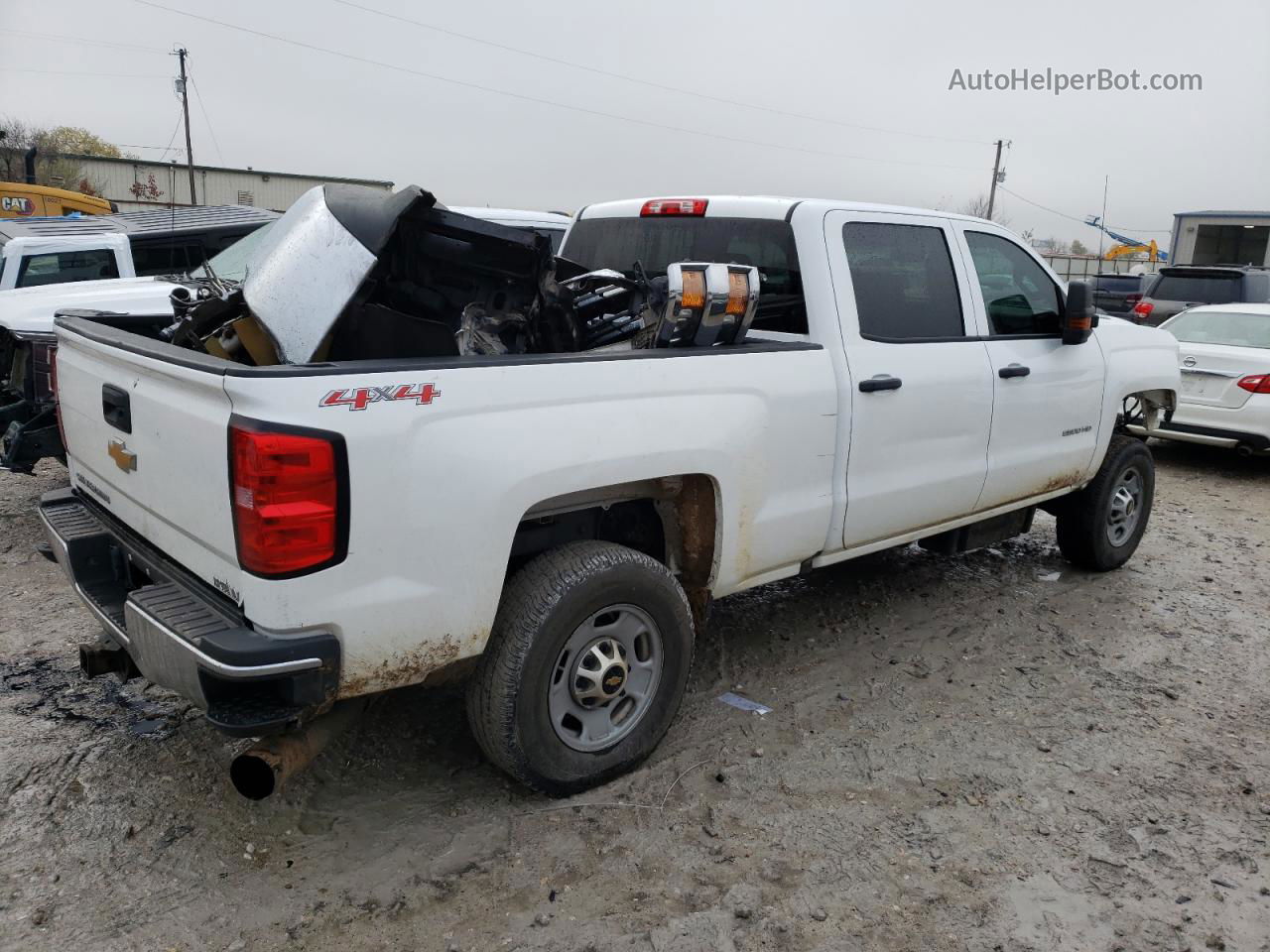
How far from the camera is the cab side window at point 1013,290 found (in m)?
4.73

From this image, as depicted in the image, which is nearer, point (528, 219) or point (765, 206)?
point (765, 206)

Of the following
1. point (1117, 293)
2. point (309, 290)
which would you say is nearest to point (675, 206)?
point (309, 290)

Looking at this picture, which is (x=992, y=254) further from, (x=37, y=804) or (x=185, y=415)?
(x=37, y=804)

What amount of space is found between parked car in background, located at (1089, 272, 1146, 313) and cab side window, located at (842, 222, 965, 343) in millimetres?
12216

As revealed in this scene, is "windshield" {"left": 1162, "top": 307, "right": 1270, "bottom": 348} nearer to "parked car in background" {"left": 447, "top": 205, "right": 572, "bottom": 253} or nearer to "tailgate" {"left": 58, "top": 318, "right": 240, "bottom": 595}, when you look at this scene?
"parked car in background" {"left": 447, "top": 205, "right": 572, "bottom": 253}

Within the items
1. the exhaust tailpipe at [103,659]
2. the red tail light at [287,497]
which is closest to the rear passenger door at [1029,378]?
the red tail light at [287,497]

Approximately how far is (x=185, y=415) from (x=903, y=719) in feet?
9.69

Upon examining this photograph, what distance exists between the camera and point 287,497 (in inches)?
96.9

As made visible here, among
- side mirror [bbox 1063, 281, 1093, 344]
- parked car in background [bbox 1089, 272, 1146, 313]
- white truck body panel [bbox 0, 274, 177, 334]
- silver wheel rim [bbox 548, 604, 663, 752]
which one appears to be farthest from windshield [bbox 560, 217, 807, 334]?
parked car in background [bbox 1089, 272, 1146, 313]

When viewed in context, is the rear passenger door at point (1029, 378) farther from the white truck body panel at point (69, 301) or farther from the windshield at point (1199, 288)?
the windshield at point (1199, 288)

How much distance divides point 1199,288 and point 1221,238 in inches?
533

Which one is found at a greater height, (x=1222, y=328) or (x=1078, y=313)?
(x=1078, y=313)

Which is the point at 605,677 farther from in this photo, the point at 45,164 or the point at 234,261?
the point at 45,164

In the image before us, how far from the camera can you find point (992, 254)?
4848 mm
